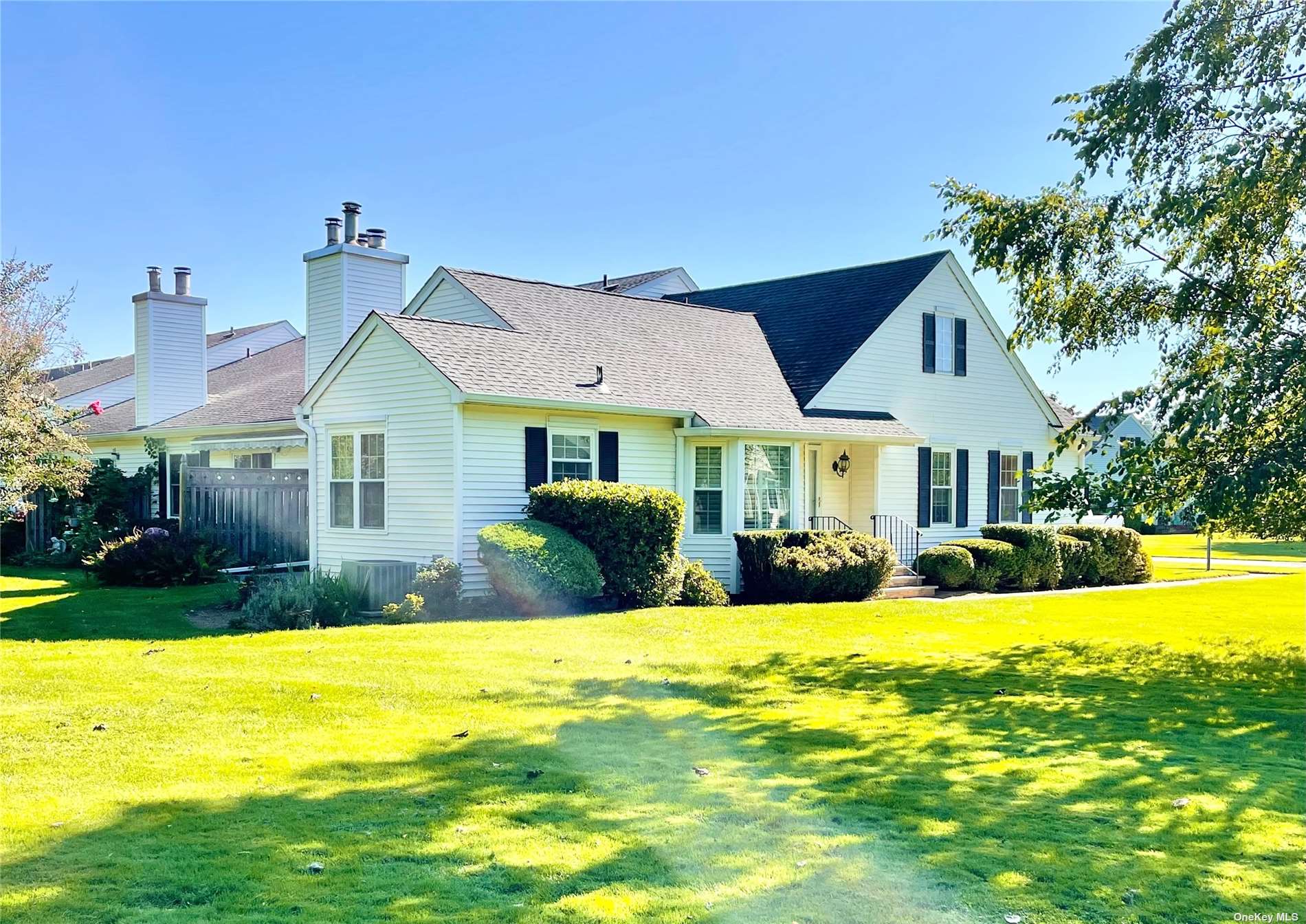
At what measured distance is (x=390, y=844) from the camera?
514 centimetres

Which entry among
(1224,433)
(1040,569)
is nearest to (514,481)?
(1224,433)

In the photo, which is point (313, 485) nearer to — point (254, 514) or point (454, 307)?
point (254, 514)

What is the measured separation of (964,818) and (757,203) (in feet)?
60.6

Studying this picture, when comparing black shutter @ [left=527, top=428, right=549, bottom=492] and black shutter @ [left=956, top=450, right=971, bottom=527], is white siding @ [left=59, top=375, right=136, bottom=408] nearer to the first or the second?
black shutter @ [left=527, top=428, right=549, bottom=492]

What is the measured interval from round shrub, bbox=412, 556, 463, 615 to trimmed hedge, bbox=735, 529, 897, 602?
5299 millimetres

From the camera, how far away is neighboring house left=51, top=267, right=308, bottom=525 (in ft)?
75.3

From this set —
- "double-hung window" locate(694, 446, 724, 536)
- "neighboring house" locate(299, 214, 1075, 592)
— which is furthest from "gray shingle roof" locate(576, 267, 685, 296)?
"double-hung window" locate(694, 446, 724, 536)

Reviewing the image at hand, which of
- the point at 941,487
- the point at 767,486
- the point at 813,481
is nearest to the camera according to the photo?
the point at 767,486

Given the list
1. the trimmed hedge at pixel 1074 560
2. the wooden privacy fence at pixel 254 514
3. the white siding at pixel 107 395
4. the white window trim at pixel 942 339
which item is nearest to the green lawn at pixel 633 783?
the wooden privacy fence at pixel 254 514

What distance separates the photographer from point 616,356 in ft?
63.1

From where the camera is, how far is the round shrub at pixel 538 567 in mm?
14273

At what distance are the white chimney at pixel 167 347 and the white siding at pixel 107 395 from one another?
21.5ft

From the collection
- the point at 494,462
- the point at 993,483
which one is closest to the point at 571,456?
the point at 494,462

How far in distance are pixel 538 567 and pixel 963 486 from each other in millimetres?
12648
